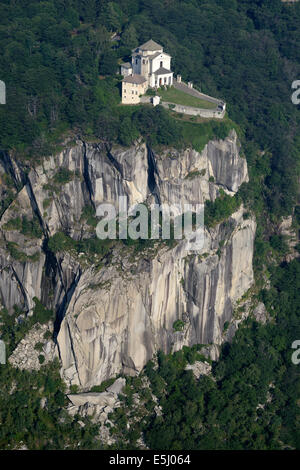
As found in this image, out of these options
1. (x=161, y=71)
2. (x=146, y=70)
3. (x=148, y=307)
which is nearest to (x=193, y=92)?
(x=161, y=71)

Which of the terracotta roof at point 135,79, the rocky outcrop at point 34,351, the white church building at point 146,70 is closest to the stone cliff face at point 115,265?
the rocky outcrop at point 34,351

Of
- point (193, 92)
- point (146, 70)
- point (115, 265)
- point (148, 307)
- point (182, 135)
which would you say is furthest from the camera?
point (193, 92)

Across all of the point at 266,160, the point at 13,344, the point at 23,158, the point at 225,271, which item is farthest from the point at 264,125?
the point at 13,344

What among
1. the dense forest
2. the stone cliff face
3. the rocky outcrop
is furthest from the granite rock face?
the dense forest

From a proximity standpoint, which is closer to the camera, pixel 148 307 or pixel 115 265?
pixel 115 265

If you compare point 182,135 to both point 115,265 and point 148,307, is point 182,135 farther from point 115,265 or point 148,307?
point 148,307
